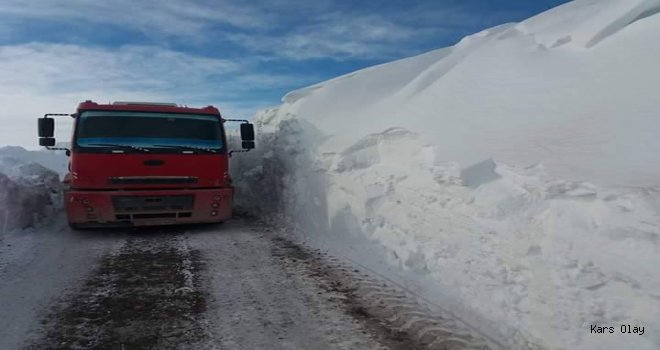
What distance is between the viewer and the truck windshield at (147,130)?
8.69m

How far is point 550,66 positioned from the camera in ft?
27.7

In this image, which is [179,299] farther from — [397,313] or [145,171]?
[145,171]

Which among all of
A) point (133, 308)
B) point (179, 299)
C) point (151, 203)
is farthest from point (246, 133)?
point (133, 308)

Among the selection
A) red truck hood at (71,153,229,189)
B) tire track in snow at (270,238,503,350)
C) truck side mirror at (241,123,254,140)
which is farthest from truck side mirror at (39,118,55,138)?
tire track in snow at (270,238,503,350)

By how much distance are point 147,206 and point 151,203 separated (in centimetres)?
8

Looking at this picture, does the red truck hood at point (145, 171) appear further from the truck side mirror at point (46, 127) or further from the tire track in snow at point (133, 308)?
the tire track in snow at point (133, 308)

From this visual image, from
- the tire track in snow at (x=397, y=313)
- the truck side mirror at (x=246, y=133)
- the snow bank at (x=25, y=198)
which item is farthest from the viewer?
the truck side mirror at (x=246, y=133)

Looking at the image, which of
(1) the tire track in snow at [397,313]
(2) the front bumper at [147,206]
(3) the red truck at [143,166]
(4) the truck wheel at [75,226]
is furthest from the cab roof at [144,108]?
(1) the tire track in snow at [397,313]

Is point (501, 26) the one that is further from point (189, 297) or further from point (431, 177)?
point (189, 297)

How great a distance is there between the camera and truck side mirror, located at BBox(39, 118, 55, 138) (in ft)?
30.3

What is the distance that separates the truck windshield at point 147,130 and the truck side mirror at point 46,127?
3.15 feet

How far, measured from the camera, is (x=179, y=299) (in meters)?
5.20

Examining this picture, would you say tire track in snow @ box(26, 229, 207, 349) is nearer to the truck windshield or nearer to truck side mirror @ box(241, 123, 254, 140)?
the truck windshield

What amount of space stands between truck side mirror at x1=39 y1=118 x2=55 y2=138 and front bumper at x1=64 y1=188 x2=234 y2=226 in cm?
156
